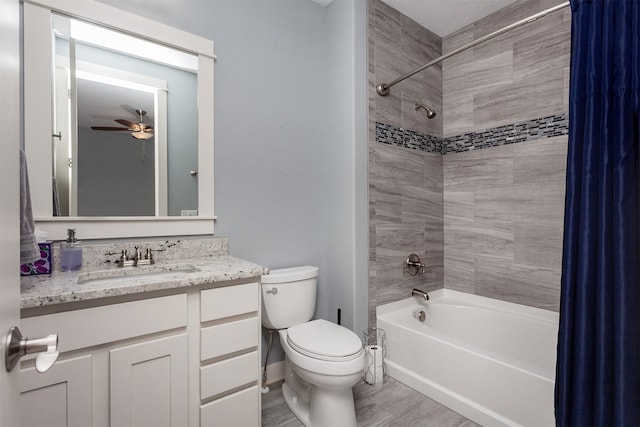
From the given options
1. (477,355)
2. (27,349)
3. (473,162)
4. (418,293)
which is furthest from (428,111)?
(27,349)

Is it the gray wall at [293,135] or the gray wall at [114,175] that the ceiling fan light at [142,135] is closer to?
the gray wall at [114,175]

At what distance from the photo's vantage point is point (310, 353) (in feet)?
5.07

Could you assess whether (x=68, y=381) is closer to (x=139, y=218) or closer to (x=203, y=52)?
(x=139, y=218)

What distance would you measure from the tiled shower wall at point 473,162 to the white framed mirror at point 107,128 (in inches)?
44.9

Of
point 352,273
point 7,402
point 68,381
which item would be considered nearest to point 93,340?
point 68,381

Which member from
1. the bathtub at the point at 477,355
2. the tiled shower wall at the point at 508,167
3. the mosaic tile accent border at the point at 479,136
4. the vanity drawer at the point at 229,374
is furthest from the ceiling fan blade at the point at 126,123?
the tiled shower wall at the point at 508,167

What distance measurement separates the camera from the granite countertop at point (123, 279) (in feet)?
3.35

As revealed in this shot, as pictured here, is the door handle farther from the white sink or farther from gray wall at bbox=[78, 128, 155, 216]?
gray wall at bbox=[78, 128, 155, 216]

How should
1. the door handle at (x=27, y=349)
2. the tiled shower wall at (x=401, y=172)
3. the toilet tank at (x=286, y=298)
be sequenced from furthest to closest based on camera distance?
1. the tiled shower wall at (x=401, y=172)
2. the toilet tank at (x=286, y=298)
3. the door handle at (x=27, y=349)

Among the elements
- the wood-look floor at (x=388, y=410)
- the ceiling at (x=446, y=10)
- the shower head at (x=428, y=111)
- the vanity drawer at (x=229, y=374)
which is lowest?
the wood-look floor at (x=388, y=410)

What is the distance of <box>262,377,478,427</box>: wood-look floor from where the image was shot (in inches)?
66.6

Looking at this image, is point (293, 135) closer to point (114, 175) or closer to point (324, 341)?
point (114, 175)

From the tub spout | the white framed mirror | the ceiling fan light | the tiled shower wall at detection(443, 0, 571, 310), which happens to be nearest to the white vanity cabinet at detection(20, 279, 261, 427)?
the white framed mirror

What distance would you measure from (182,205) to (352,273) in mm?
1135
